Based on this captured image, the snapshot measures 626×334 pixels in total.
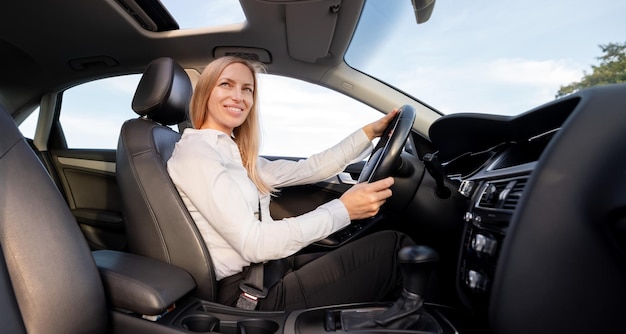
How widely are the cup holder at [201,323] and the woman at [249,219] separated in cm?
16

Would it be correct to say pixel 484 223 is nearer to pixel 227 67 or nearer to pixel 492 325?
pixel 492 325

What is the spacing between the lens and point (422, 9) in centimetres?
192

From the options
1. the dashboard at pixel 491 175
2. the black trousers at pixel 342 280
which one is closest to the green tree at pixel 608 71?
the dashboard at pixel 491 175

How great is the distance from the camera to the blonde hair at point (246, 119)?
1443mm

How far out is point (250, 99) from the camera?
1.54 metres

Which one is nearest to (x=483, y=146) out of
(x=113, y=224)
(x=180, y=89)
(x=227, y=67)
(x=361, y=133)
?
(x=361, y=133)

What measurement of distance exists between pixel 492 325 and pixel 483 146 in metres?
0.66

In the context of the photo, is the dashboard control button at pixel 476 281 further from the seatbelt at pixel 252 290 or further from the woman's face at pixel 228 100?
the woman's face at pixel 228 100

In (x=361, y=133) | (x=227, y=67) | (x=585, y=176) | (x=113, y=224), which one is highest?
(x=227, y=67)

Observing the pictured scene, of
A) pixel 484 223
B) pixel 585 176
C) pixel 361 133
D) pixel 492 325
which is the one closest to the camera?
pixel 585 176

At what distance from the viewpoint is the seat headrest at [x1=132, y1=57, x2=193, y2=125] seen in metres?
1.33

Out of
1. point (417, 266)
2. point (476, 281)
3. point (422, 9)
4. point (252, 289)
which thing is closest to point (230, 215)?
point (252, 289)

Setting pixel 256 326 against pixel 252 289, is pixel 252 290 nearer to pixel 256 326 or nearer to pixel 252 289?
pixel 252 289

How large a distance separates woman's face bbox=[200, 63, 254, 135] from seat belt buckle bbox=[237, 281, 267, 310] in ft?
2.00
